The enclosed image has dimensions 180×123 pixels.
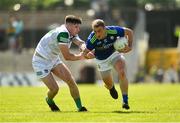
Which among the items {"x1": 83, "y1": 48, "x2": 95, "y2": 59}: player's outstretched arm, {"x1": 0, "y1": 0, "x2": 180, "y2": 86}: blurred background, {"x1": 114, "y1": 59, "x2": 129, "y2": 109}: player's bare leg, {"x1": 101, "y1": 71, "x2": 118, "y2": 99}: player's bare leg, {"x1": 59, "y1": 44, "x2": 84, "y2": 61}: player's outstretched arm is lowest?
{"x1": 0, "y1": 0, "x2": 180, "y2": 86}: blurred background

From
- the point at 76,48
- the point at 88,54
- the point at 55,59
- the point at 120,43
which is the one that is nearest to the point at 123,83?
the point at 120,43

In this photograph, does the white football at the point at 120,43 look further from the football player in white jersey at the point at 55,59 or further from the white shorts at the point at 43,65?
the white shorts at the point at 43,65

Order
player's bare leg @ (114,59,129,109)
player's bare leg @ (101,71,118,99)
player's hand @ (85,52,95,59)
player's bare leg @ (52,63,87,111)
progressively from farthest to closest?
player's bare leg @ (101,71,118,99)
player's bare leg @ (114,59,129,109)
player's bare leg @ (52,63,87,111)
player's hand @ (85,52,95,59)

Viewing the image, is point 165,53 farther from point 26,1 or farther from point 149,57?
point 26,1

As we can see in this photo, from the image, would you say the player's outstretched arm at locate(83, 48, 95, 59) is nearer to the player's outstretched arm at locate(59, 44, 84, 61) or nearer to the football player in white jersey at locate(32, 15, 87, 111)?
the football player in white jersey at locate(32, 15, 87, 111)

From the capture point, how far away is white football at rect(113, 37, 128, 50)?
59.4 ft

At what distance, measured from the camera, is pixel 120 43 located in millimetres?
18141

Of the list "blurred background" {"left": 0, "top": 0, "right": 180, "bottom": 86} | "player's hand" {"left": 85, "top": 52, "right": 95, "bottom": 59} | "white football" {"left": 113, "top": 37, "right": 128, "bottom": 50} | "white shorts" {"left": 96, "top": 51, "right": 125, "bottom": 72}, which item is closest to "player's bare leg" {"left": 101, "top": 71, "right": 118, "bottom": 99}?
"white shorts" {"left": 96, "top": 51, "right": 125, "bottom": 72}

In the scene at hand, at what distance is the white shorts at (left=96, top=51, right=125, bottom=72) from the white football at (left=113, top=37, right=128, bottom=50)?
1.64 feet

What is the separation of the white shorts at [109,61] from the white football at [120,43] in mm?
501

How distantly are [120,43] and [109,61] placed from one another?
105 cm

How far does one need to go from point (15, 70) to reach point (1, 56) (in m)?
1.74

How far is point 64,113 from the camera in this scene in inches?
684

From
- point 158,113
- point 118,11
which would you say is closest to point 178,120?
point 158,113
